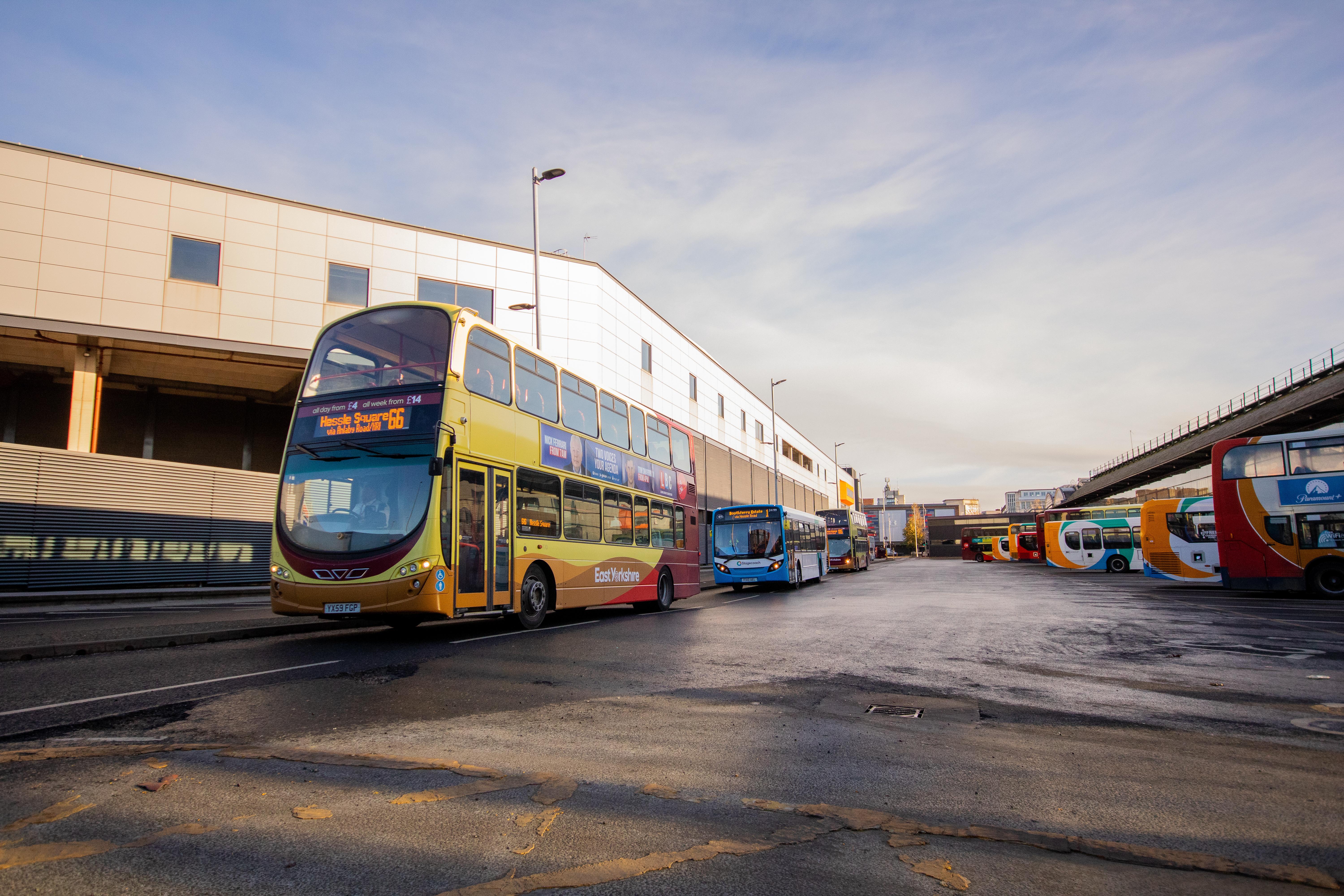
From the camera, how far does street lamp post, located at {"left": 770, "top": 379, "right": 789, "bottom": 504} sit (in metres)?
53.2

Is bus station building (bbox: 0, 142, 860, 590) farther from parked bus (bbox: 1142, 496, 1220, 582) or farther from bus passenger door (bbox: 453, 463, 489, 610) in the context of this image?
parked bus (bbox: 1142, 496, 1220, 582)

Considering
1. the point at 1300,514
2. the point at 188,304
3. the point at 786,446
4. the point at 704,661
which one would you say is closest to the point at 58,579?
the point at 188,304

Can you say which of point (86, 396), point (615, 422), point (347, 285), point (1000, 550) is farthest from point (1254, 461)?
point (1000, 550)

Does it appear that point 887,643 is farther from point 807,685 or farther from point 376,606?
point 376,606

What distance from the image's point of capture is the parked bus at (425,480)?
9.32m

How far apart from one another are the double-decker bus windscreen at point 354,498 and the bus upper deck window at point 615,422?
5659mm

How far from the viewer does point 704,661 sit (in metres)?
8.42

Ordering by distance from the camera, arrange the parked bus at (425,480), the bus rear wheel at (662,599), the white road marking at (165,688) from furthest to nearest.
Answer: the bus rear wheel at (662,599) → the parked bus at (425,480) → the white road marking at (165,688)

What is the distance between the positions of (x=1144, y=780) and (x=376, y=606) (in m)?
7.94

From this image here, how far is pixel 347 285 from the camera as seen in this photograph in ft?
87.1

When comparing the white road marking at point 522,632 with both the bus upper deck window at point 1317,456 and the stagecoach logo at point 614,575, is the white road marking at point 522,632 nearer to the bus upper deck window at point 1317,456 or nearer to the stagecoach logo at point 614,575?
the stagecoach logo at point 614,575

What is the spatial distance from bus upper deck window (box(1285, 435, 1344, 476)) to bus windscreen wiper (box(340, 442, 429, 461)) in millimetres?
21334

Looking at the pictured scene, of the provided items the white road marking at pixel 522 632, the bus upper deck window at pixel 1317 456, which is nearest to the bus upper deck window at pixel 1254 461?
the bus upper deck window at pixel 1317 456

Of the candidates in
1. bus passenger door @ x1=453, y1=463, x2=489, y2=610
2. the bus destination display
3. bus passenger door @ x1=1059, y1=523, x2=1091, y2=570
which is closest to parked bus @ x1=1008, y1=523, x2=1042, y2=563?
bus passenger door @ x1=1059, y1=523, x2=1091, y2=570
